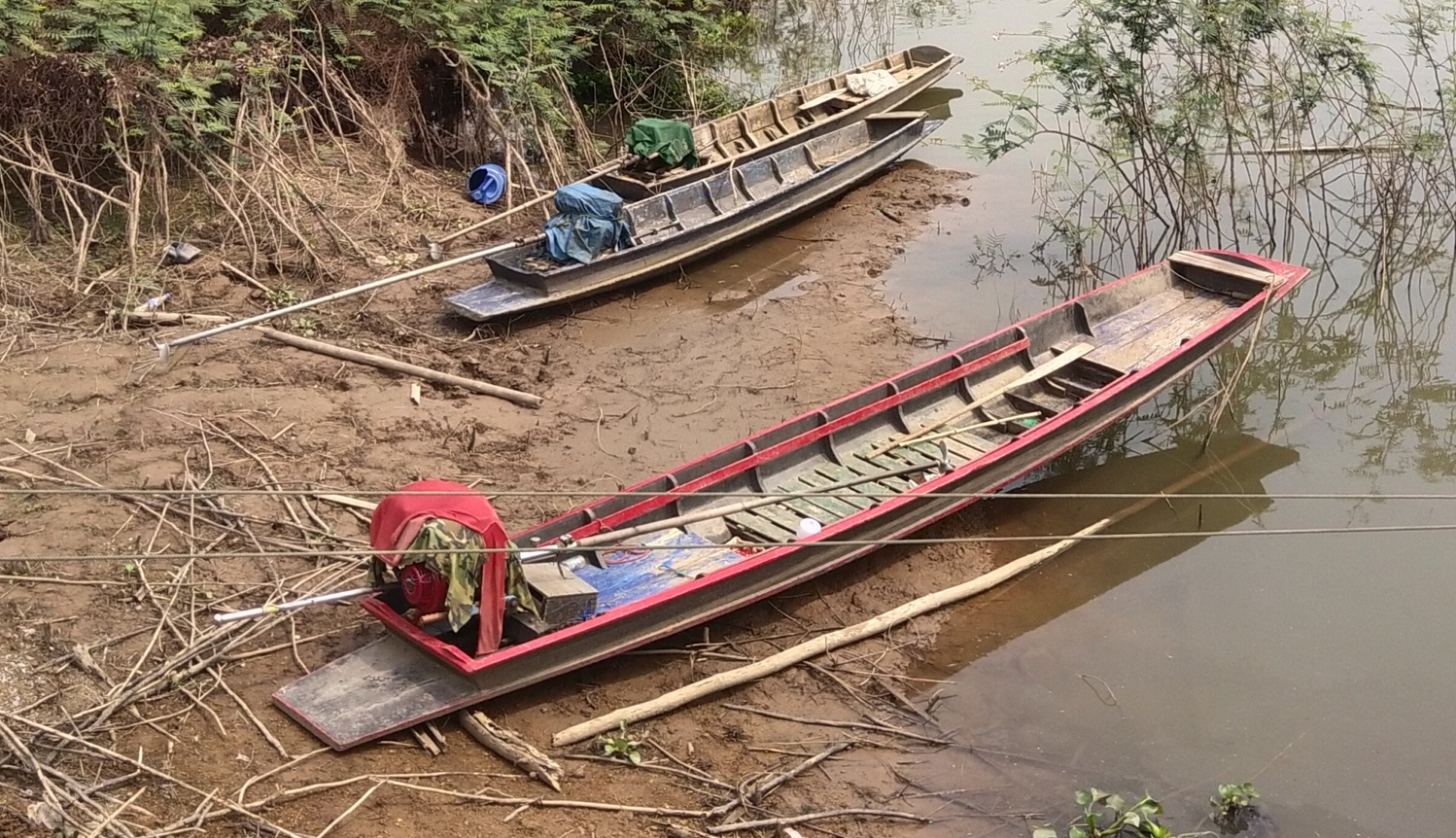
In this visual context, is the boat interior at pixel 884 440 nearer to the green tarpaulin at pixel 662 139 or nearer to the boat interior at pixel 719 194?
the boat interior at pixel 719 194

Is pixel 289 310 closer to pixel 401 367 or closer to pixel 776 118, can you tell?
pixel 401 367

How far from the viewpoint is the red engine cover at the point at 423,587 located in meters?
6.42

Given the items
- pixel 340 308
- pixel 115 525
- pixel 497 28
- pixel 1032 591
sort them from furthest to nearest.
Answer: pixel 497 28, pixel 340 308, pixel 1032 591, pixel 115 525

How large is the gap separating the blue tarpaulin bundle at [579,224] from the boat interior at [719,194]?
128 mm

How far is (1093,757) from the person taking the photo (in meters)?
7.14

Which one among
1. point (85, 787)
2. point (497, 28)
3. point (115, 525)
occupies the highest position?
point (497, 28)

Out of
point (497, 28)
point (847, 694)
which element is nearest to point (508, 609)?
point (847, 694)

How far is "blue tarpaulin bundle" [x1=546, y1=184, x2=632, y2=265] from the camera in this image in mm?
11531

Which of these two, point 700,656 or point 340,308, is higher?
point 340,308

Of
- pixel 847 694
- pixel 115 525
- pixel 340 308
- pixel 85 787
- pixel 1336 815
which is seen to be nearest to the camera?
pixel 85 787

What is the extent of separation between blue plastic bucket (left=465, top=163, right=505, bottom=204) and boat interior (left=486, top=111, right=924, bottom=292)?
2079mm

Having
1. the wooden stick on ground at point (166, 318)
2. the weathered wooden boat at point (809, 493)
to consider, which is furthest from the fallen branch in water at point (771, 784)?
the wooden stick on ground at point (166, 318)

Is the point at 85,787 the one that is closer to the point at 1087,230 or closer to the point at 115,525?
the point at 115,525

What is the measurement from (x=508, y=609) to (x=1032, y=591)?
384 cm
